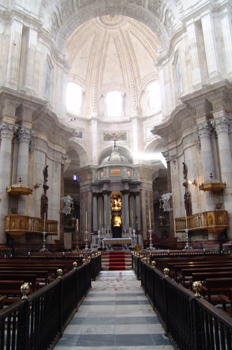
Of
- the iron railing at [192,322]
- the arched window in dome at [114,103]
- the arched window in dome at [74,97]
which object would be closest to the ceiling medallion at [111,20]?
the arched window in dome at [114,103]

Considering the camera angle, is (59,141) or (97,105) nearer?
(59,141)

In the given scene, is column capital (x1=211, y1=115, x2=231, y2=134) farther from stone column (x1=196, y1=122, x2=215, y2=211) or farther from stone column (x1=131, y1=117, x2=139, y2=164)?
stone column (x1=131, y1=117, x2=139, y2=164)

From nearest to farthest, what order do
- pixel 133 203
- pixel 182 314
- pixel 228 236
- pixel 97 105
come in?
pixel 182 314
pixel 228 236
pixel 133 203
pixel 97 105

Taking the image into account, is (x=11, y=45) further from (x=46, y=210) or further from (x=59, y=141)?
(x=46, y=210)

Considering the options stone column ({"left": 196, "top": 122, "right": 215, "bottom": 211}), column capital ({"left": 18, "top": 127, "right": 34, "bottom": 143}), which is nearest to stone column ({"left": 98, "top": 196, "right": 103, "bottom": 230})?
column capital ({"left": 18, "top": 127, "right": 34, "bottom": 143})

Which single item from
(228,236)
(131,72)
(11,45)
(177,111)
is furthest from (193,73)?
(131,72)

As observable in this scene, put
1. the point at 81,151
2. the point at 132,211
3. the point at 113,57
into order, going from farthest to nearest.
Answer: the point at 113,57
the point at 81,151
the point at 132,211

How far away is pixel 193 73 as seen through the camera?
19.2 meters

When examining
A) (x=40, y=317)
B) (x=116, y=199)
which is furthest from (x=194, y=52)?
(x=40, y=317)

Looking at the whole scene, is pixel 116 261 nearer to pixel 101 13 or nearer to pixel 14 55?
pixel 14 55

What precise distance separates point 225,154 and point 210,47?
22.9 ft

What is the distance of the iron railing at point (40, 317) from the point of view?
8.52ft

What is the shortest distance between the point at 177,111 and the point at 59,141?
9172mm

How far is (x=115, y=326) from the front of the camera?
4922 millimetres
